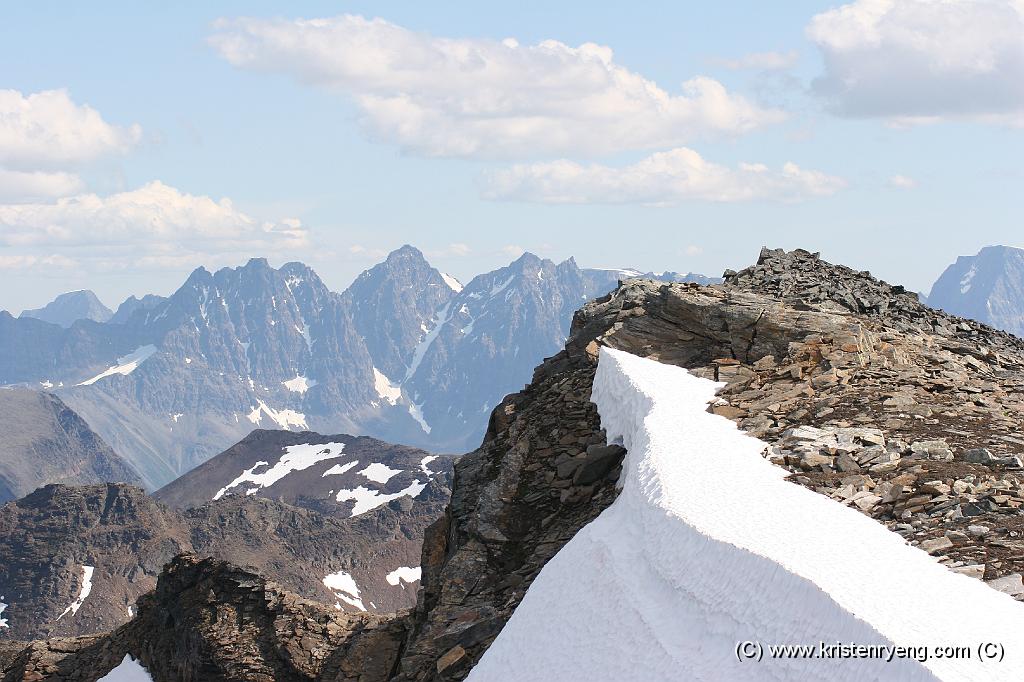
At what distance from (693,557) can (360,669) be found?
82.7 feet

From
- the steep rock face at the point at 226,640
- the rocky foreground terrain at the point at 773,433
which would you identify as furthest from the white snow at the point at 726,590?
the steep rock face at the point at 226,640

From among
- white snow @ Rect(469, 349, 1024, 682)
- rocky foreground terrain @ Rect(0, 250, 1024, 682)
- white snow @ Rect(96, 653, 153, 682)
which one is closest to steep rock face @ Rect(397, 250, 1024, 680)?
rocky foreground terrain @ Rect(0, 250, 1024, 682)

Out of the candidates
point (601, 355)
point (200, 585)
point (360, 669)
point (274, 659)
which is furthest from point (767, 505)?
point (200, 585)

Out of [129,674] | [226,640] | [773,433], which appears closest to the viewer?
[773,433]

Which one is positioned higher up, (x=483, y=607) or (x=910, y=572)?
(x=910, y=572)

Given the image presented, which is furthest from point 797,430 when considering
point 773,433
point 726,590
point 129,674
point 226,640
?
point 129,674

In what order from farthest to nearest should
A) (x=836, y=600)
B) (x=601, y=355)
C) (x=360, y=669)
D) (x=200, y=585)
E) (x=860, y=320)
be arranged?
(x=200, y=585), (x=360, y=669), (x=860, y=320), (x=601, y=355), (x=836, y=600)

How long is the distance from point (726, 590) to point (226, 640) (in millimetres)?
46098

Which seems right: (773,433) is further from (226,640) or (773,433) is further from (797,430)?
(226,640)

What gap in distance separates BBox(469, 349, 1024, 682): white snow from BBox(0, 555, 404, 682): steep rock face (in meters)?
19.8

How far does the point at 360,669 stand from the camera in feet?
129

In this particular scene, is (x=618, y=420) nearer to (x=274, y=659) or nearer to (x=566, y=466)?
(x=566, y=466)

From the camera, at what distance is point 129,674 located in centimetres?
6669

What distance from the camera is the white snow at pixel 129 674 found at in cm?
6575
